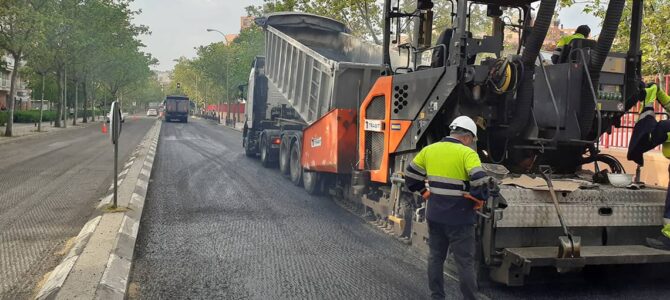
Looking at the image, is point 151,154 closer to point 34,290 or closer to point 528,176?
point 34,290

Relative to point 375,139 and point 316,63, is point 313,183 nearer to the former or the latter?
point 316,63

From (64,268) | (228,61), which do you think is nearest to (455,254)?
(64,268)

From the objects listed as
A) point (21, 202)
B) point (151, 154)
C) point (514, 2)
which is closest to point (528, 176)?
point (514, 2)

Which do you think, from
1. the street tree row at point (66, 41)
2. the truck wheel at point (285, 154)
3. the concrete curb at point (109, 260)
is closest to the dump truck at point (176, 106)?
the street tree row at point (66, 41)

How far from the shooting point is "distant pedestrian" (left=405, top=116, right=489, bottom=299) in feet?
13.7

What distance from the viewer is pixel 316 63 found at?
977 cm

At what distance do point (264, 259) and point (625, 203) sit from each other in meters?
3.53

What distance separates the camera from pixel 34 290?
4562 mm

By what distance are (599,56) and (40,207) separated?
7662 millimetres

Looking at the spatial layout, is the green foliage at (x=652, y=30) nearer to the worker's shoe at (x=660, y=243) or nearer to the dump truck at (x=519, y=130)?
the dump truck at (x=519, y=130)

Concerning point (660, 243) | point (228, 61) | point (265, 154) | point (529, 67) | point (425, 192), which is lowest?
point (660, 243)

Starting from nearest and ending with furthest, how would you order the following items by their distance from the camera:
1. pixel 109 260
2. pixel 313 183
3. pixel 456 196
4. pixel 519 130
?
pixel 456 196
pixel 109 260
pixel 519 130
pixel 313 183

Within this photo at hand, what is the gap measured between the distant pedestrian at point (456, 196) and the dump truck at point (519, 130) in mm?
261

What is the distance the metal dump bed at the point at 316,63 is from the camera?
8.52 meters
